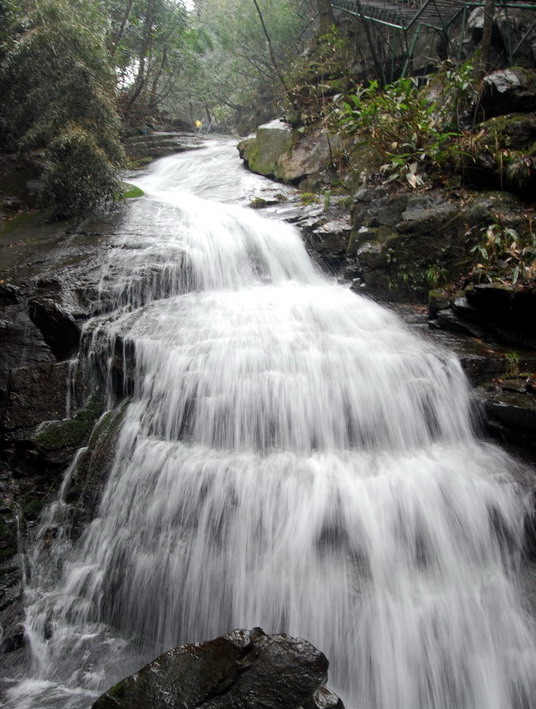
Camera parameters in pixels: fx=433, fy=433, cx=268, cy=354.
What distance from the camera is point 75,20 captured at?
9500 mm

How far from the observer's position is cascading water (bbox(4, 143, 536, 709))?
3.27 m

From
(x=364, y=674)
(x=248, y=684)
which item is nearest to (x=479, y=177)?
(x=364, y=674)

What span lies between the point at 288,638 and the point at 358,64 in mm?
14225

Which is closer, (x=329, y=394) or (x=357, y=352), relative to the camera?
(x=329, y=394)

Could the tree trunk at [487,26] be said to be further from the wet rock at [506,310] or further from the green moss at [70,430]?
the green moss at [70,430]

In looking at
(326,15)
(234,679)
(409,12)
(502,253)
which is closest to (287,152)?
(409,12)

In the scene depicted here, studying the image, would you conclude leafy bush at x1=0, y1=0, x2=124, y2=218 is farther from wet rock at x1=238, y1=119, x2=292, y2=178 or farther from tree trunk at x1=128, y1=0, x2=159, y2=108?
tree trunk at x1=128, y1=0, x2=159, y2=108

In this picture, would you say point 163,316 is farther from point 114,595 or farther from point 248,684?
point 248,684

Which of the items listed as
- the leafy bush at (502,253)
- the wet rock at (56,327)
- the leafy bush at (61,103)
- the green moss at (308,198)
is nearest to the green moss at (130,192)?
the leafy bush at (61,103)

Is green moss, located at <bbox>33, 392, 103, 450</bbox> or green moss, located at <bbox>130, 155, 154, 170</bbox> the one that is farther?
green moss, located at <bbox>130, 155, 154, 170</bbox>

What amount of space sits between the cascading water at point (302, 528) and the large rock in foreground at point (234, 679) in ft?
2.11

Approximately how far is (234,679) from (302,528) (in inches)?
53.8

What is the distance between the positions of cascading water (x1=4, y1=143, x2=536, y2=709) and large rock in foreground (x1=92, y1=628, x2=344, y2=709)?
64cm

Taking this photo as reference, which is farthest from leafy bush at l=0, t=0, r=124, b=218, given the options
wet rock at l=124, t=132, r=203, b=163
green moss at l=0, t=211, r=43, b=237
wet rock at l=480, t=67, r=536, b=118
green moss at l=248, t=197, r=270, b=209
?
wet rock at l=480, t=67, r=536, b=118
